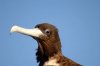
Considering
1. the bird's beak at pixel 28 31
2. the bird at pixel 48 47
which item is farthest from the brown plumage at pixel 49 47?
the bird's beak at pixel 28 31

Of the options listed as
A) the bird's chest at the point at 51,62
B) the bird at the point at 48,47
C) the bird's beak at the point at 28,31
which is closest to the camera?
the bird's beak at the point at 28,31

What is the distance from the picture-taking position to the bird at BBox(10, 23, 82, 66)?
9531 mm

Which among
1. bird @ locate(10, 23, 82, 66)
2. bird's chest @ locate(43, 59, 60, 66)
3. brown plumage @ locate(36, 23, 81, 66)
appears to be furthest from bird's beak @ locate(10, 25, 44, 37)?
bird's chest @ locate(43, 59, 60, 66)

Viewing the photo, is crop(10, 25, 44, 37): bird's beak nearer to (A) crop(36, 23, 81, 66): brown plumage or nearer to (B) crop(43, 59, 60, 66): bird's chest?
(A) crop(36, 23, 81, 66): brown plumage

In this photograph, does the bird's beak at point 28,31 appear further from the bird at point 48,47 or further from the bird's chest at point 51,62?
the bird's chest at point 51,62

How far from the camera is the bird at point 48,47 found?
9531 mm

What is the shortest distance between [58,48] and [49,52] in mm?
296

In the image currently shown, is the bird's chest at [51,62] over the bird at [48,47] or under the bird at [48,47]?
under

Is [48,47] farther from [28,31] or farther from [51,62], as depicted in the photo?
[28,31]

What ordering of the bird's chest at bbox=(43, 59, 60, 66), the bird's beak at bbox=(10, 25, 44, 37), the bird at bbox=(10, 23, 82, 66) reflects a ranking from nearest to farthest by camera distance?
the bird's beak at bbox=(10, 25, 44, 37)
the bird's chest at bbox=(43, 59, 60, 66)
the bird at bbox=(10, 23, 82, 66)

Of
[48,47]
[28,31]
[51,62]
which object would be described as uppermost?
[28,31]

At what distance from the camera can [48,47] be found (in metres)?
9.63

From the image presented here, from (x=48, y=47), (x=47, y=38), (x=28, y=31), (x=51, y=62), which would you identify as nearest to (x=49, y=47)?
(x=48, y=47)

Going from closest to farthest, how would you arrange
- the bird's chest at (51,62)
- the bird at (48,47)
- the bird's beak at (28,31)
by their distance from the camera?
the bird's beak at (28,31) < the bird's chest at (51,62) < the bird at (48,47)
